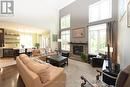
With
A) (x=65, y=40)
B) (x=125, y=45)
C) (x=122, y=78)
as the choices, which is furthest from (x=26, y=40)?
(x=122, y=78)

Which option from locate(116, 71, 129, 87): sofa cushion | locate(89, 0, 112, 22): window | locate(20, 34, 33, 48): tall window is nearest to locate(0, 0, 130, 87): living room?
locate(89, 0, 112, 22): window

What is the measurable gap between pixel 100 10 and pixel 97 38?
5.63 feet

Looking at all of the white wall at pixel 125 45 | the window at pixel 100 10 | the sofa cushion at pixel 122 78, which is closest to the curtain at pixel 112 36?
the window at pixel 100 10

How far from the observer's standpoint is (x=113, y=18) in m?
7.16

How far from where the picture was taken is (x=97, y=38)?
8.60 meters

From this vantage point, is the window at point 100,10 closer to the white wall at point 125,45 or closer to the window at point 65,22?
the window at point 65,22

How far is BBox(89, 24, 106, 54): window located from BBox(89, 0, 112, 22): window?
546 millimetres

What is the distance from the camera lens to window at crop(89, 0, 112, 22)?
7.64 metres

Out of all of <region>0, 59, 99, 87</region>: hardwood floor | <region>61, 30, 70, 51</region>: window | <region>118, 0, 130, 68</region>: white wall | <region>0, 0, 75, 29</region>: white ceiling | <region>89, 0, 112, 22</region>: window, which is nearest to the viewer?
<region>118, 0, 130, 68</region>: white wall

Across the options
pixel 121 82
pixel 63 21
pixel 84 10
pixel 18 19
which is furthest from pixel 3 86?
pixel 63 21

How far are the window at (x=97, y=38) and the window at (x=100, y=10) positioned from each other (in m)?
0.55

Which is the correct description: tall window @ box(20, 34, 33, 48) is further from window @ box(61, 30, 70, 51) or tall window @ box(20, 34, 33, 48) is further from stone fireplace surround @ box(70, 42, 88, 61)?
stone fireplace surround @ box(70, 42, 88, 61)

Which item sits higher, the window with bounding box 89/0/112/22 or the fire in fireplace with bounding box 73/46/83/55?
the window with bounding box 89/0/112/22

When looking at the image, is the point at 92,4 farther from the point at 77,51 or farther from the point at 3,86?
the point at 3,86
